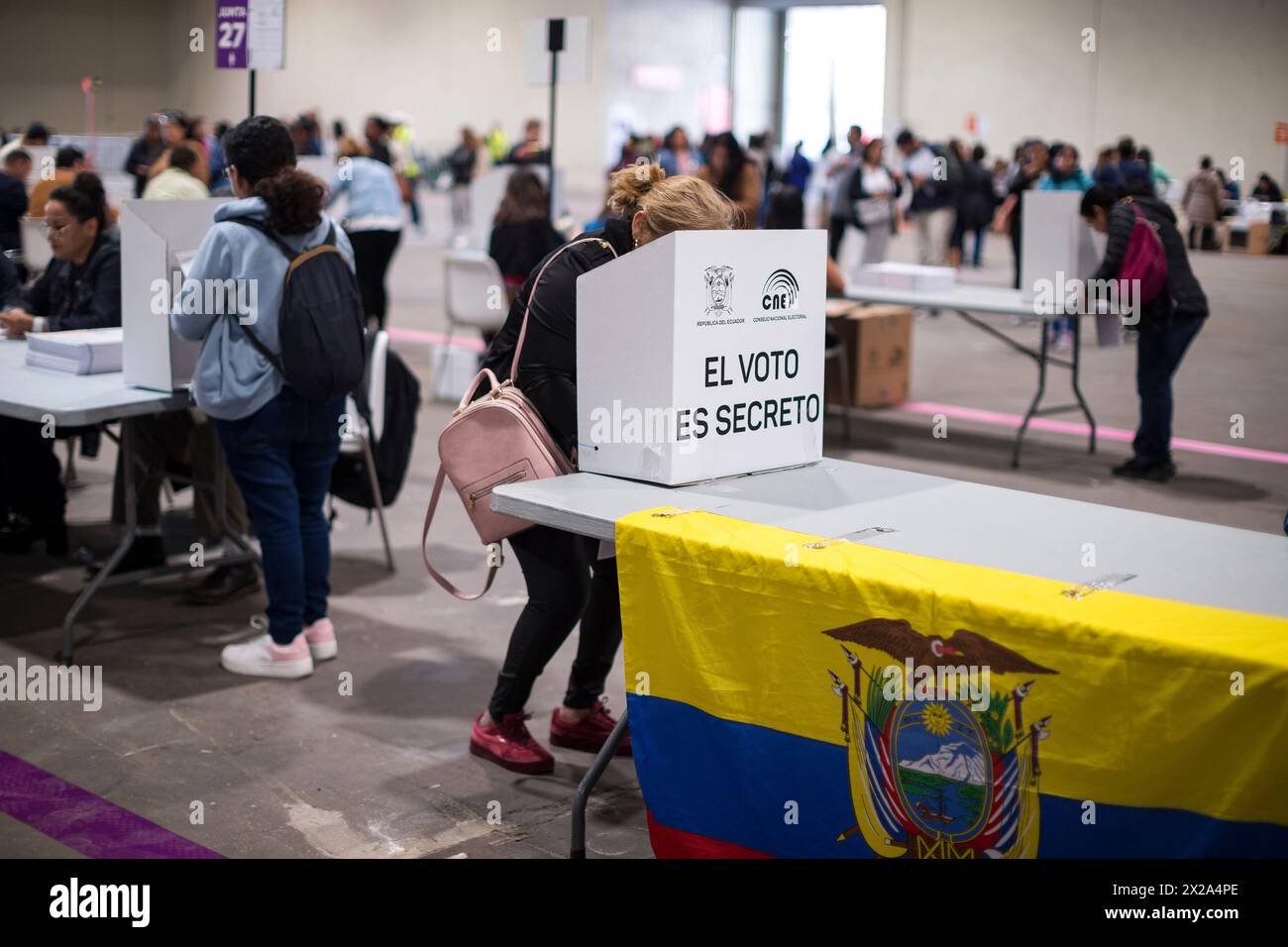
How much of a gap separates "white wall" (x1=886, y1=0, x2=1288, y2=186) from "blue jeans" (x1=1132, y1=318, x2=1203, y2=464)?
198 centimetres

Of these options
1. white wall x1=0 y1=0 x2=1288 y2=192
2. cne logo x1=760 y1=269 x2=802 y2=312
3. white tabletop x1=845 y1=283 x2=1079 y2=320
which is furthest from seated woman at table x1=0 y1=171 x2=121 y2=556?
white wall x1=0 y1=0 x2=1288 y2=192

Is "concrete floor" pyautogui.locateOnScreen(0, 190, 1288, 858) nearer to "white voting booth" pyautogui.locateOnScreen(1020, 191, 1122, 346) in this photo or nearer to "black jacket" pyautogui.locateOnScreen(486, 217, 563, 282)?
"white voting booth" pyautogui.locateOnScreen(1020, 191, 1122, 346)

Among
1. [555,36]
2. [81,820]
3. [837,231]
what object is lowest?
[81,820]

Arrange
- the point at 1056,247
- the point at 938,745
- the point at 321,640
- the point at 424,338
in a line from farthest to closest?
the point at 424,338 < the point at 1056,247 < the point at 321,640 < the point at 938,745

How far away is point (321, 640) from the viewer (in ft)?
12.9

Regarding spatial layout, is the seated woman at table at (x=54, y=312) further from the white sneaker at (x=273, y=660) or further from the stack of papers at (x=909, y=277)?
the stack of papers at (x=909, y=277)

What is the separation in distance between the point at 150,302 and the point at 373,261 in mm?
4281

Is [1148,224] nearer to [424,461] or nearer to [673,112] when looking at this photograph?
[424,461]

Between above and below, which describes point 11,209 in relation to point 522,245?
above

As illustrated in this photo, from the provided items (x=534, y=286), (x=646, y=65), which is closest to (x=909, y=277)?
(x=534, y=286)

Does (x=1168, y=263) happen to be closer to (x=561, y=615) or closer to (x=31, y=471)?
(x=561, y=615)

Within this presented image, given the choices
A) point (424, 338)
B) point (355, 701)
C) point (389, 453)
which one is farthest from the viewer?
point (424, 338)

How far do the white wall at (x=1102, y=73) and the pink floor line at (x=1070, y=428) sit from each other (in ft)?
6.47
